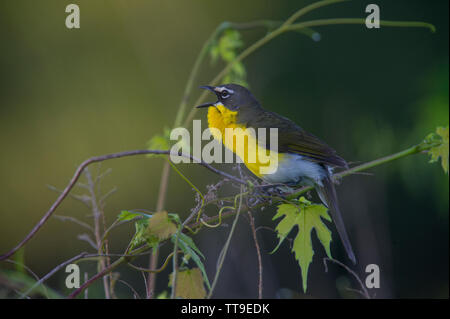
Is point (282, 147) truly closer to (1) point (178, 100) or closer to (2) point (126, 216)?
(2) point (126, 216)

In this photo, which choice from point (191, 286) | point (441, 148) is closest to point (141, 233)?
point (191, 286)

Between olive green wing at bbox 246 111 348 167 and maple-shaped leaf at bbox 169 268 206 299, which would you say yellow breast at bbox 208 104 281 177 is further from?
maple-shaped leaf at bbox 169 268 206 299

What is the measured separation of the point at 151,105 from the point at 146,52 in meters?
0.50

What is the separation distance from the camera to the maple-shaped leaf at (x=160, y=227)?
3.34ft

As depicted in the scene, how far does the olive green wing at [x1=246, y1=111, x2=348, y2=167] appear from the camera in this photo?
6.55ft

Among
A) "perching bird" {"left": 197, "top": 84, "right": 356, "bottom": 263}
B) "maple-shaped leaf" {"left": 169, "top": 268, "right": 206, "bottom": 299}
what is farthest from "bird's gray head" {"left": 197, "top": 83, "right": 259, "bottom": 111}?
"maple-shaped leaf" {"left": 169, "top": 268, "right": 206, "bottom": 299}

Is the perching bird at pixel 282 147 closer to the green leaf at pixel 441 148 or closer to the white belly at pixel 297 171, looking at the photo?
the white belly at pixel 297 171

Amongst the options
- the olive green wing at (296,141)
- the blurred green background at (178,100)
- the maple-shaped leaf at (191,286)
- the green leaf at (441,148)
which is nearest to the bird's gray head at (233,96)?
the olive green wing at (296,141)

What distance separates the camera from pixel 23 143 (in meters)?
4.25

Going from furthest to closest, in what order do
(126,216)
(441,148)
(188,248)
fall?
1. (441,148)
2. (126,216)
3. (188,248)

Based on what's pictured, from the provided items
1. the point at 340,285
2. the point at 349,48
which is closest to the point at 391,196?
the point at 349,48

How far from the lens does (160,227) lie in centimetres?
103

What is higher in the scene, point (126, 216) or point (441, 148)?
point (441, 148)

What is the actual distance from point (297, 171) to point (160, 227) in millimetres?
1250
